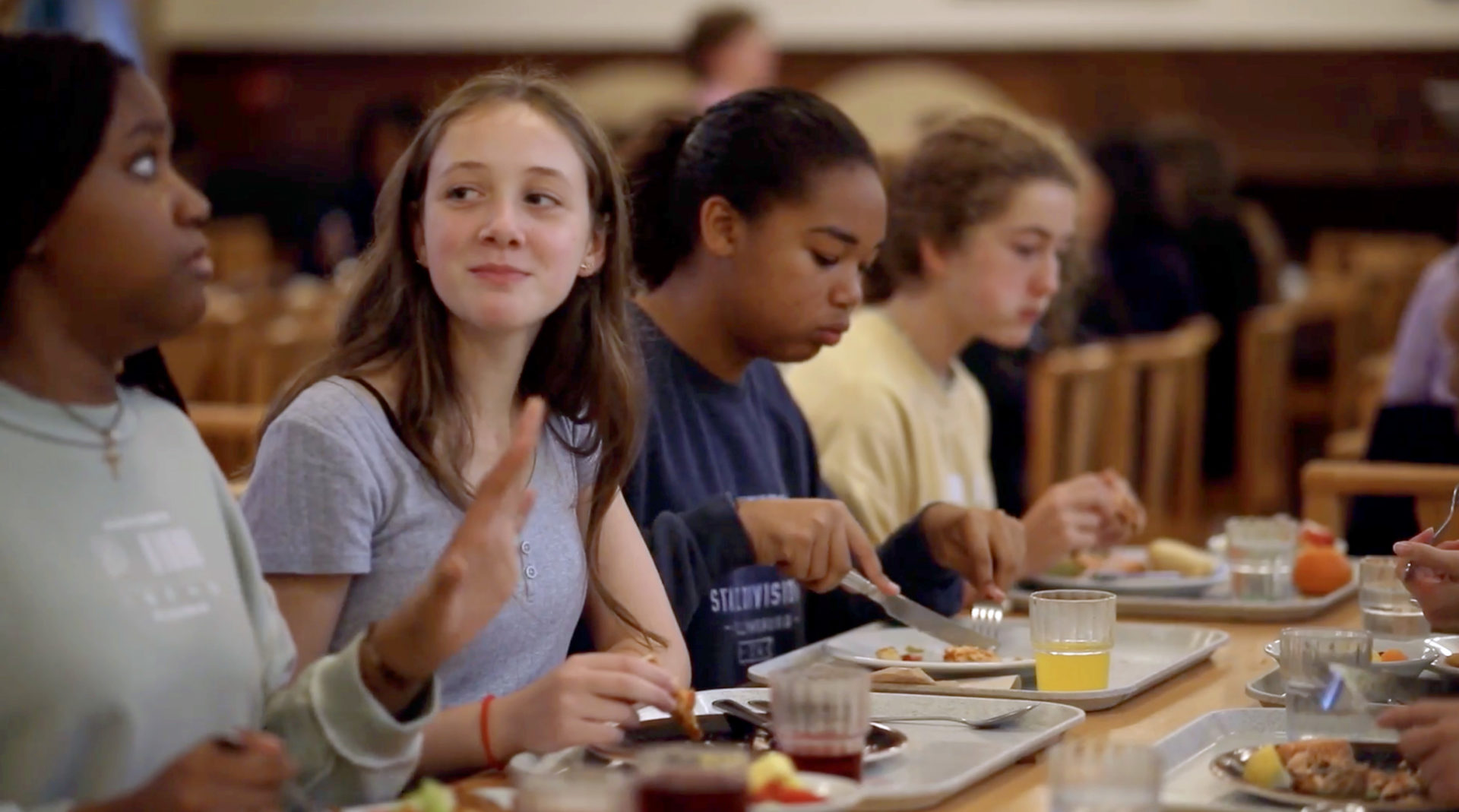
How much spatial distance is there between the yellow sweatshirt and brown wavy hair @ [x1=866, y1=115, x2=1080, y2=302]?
0.15 meters

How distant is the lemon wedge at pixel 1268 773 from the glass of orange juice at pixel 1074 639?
328 mm

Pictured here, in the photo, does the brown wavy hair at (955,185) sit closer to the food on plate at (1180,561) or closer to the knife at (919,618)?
the food on plate at (1180,561)

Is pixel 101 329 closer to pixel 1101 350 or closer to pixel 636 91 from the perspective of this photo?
pixel 1101 350

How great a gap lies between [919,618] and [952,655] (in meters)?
0.06

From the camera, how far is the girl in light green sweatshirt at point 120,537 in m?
1.25

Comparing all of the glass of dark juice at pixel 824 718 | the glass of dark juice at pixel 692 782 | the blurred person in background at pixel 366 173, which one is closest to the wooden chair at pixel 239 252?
the blurred person in background at pixel 366 173

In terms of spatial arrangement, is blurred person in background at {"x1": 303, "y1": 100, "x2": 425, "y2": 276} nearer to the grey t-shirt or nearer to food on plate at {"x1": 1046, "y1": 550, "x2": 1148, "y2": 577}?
food on plate at {"x1": 1046, "y1": 550, "x2": 1148, "y2": 577}

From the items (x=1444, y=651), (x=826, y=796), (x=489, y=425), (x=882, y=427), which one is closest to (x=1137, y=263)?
(x=882, y=427)

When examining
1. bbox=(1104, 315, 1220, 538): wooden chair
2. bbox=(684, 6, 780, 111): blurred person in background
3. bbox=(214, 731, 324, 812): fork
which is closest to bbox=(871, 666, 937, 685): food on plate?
bbox=(214, 731, 324, 812): fork

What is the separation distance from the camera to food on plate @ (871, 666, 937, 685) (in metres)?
1.77

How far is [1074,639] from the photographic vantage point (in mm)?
1773

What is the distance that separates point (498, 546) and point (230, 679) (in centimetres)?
21

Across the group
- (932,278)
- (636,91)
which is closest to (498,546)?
(932,278)

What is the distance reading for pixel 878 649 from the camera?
6.72ft
